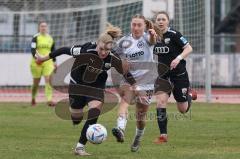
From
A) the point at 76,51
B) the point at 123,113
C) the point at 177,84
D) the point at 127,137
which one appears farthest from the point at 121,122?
the point at 177,84

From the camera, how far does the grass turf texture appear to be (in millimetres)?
9734

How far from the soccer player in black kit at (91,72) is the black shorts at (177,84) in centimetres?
235

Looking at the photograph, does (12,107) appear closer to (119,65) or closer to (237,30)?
(119,65)

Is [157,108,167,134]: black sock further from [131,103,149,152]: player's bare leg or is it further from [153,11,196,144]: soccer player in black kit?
Result: [131,103,149,152]: player's bare leg

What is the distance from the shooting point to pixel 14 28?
91.7 feet

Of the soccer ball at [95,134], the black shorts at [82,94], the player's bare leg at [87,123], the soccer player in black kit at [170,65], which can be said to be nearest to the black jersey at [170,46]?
the soccer player in black kit at [170,65]

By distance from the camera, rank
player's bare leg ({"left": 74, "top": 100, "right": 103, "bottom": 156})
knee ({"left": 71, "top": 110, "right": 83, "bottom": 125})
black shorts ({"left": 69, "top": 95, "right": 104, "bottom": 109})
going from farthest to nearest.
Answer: knee ({"left": 71, "top": 110, "right": 83, "bottom": 125}) < black shorts ({"left": 69, "top": 95, "right": 104, "bottom": 109}) < player's bare leg ({"left": 74, "top": 100, "right": 103, "bottom": 156})

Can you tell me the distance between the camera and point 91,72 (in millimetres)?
9656

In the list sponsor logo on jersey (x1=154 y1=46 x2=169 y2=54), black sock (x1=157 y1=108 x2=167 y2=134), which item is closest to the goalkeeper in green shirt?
sponsor logo on jersey (x1=154 y1=46 x2=169 y2=54)

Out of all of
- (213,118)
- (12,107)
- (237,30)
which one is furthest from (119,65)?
(237,30)

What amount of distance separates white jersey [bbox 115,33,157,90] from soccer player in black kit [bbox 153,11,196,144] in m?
0.93

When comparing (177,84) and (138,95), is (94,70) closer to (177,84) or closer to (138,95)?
(138,95)

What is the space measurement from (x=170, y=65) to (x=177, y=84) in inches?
21.3

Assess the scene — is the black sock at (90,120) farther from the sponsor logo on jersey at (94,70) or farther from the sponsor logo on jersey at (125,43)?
the sponsor logo on jersey at (125,43)
